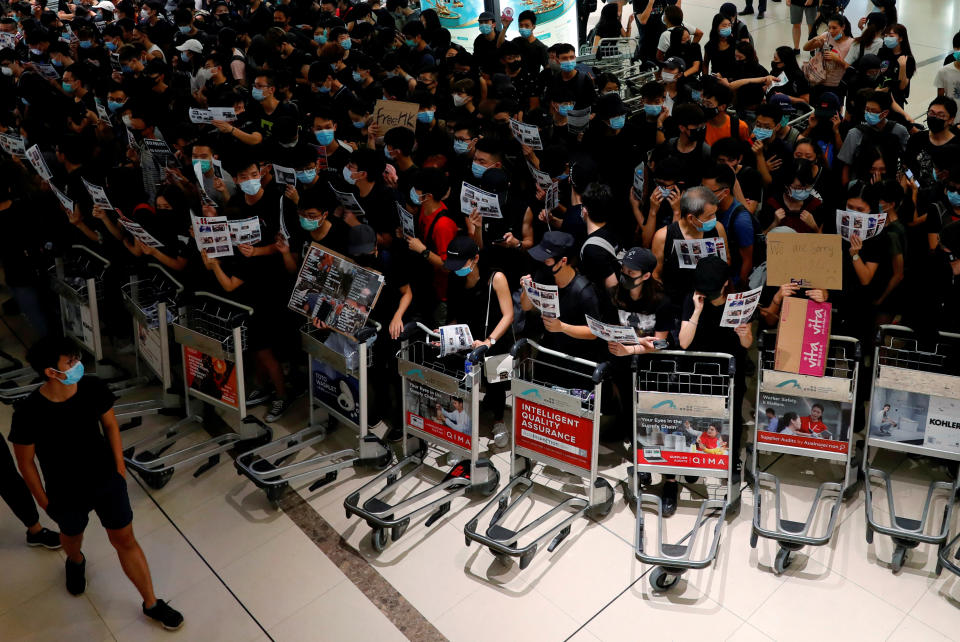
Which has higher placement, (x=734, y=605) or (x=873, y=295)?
(x=873, y=295)

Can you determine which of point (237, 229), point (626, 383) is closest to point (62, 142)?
point (237, 229)

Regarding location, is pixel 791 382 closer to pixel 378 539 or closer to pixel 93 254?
pixel 378 539

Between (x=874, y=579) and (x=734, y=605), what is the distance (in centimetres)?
86

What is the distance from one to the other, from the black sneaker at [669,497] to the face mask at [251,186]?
3.69 metres

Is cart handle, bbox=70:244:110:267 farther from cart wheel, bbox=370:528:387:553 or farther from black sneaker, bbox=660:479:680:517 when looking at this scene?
black sneaker, bbox=660:479:680:517

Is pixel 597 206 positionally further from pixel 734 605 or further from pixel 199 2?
pixel 199 2

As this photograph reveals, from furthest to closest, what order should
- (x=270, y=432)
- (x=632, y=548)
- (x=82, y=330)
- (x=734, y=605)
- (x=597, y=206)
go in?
(x=82, y=330) < (x=270, y=432) < (x=597, y=206) < (x=632, y=548) < (x=734, y=605)

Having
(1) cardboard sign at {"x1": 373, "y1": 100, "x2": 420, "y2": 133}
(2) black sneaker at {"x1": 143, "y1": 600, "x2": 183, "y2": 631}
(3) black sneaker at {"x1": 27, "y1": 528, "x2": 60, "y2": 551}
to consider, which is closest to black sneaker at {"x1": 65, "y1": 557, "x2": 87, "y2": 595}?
(3) black sneaker at {"x1": 27, "y1": 528, "x2": 60, "y2": 551}

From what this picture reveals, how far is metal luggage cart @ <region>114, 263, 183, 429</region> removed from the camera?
6516 millimetres

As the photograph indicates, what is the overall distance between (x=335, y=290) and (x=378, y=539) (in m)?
1.69

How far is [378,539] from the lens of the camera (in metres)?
5.46

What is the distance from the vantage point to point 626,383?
6090 millimetres

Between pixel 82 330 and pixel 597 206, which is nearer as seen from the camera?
pixel 597 206

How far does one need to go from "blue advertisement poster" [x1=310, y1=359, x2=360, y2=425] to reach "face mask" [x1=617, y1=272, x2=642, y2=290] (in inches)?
78.0
